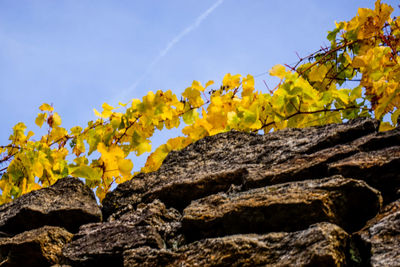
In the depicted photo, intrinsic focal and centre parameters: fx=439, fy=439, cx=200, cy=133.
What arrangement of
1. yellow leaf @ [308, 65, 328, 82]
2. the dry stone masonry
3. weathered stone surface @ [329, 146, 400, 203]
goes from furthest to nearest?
yellow leaf @ [308, 65, 328, 82]
weathered stone surface @ [329, 146, 400, 203]
the dry stone masonry

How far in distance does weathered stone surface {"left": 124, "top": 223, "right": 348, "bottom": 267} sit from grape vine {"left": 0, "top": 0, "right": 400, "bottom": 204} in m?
1.00

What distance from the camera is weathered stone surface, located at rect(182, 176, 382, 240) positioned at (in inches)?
51.3

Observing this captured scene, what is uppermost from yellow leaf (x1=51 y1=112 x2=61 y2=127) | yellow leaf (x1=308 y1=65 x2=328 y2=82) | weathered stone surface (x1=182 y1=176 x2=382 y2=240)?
yellow leaf (x1=51 y1=112 x2=61 y2=127)

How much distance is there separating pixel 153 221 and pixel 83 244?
27 centimetres

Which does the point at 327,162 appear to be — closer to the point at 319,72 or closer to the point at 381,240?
the point at 381,240

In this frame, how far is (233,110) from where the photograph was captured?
113 inches

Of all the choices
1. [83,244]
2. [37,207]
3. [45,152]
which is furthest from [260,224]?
[45,152]

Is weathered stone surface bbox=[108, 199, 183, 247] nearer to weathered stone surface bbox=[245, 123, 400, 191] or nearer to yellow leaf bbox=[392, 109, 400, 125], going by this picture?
weathered stone surface bbox=[245, 123, 400, 191]

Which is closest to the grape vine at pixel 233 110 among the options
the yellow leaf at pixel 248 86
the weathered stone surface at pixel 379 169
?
the yellow leaf at pixel 248 86

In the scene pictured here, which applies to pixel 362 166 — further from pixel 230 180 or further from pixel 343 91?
pixel 343 91

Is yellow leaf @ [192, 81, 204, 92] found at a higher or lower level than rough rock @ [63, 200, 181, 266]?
higher

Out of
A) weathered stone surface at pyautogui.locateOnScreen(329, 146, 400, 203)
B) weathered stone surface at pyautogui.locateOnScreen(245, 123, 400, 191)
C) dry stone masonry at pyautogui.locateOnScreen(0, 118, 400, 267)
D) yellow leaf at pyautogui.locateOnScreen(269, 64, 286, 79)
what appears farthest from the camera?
yellow leaf at pyautogui.locateOnScreen(269, 64, 286, 79)

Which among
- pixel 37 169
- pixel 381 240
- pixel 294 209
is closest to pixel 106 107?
pixel 37 169

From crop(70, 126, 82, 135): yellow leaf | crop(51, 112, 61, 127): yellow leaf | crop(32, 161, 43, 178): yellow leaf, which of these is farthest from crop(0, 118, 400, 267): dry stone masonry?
crop(51, 112, 61, 127): yellow leaf
